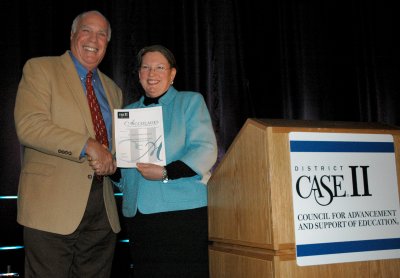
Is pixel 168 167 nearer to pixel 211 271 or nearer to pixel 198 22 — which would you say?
pixel 211 271

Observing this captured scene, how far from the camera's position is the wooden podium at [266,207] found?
116cm

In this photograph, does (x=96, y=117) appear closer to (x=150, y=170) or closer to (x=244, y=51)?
(x=150, y=170)

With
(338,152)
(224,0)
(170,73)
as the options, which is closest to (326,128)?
(338,152)

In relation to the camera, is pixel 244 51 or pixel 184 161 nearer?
pixel 184 161

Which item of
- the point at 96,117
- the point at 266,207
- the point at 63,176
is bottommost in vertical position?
the point at 266,207

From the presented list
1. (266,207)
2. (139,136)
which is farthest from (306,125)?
(139,136)

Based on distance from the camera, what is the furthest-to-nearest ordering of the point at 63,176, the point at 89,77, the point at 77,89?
the point at 89,77 < the point at 77,89 < the point at 63,176

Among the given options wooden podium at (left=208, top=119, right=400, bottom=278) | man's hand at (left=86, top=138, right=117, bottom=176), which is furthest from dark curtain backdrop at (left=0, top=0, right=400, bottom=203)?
wooden podium at (left=208, top=119, right=400, bottom=278)

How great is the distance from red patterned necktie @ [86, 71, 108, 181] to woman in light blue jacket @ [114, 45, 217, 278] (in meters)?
0.23

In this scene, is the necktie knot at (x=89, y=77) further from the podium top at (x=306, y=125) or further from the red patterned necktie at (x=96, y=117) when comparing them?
the podium top at (x=306, y=125)

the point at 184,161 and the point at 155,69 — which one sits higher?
the point at 155,69

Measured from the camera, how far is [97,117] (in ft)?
6.20

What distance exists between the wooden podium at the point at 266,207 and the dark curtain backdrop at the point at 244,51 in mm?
1848

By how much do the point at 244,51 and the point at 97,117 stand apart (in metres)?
1.89
